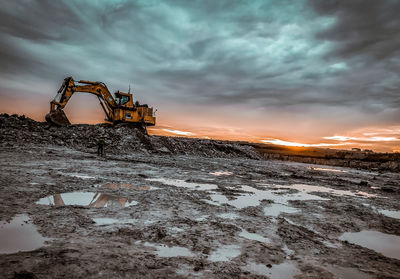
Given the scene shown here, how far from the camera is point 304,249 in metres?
3.79

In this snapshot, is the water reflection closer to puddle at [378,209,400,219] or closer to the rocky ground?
the rocky ground

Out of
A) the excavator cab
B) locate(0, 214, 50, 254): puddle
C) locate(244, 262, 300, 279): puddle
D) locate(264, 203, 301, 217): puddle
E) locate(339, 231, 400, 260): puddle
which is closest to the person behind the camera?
locate(244, 262, 300, 279): puddle

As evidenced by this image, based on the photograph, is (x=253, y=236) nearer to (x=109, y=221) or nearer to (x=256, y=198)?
(x=109, y=221)

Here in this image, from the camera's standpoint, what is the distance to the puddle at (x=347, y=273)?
3.02 metres

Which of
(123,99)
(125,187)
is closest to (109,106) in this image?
(123,99)

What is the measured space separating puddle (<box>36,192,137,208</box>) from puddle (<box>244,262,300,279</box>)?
3.33 meters

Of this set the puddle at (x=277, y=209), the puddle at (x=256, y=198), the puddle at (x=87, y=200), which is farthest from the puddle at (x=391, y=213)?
the puddle at (x=87, y=200)

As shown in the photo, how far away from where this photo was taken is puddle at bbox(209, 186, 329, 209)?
21.5 ft

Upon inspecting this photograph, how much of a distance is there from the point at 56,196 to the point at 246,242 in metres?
4.65

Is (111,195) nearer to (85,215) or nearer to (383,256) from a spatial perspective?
(85,215)

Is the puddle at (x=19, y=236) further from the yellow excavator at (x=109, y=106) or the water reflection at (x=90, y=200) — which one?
the yellow excavator at (x=109, y=106)

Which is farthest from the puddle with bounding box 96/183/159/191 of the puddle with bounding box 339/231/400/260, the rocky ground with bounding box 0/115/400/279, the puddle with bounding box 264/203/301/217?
the puddle with bounding box 339/231/400/260

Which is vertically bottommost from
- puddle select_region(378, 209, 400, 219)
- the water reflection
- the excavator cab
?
puddle select_region(378, 209, 400, 219)

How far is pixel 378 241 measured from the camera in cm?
449
